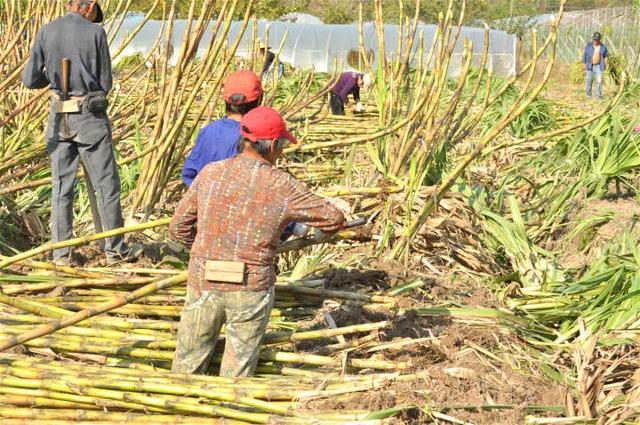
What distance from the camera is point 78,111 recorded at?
461 cm

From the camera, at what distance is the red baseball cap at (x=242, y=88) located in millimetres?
3713

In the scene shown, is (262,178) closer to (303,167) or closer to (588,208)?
(588,208)

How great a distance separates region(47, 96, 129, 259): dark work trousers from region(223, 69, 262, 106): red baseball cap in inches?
47.3

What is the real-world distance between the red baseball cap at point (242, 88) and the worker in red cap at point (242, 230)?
61 cm

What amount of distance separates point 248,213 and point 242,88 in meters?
0.84

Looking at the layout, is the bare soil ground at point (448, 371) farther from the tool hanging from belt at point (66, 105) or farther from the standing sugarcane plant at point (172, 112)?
the tool hanging from belt at point (66, 105)

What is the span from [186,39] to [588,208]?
2.78 metres

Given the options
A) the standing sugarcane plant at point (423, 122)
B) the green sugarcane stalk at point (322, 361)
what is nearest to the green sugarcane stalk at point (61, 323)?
the green sugarcane stalk at point (322, 361)

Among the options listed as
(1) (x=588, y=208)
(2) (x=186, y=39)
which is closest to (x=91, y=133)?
(2) (x=186, y=39)

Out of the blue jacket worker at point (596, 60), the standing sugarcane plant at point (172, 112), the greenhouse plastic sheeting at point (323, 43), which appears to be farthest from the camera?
the greenhouse plastic sheeting at point (323, 43)

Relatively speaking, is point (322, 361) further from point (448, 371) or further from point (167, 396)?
point (167, 396)

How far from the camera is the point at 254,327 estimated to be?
3158 mm

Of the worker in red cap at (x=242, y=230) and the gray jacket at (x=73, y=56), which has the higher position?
the gray jacket at (x=73, y=56)

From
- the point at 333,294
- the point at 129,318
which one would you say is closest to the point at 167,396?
the point at 129,318
